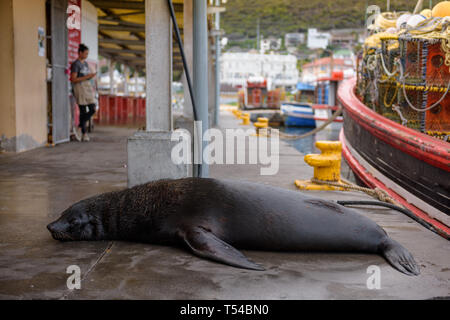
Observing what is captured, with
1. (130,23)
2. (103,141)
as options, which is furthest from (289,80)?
(103,141)

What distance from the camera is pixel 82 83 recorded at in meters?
11.0

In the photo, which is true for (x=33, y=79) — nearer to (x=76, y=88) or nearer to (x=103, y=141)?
(x=76, y=88)

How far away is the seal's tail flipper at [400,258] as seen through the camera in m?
3.31

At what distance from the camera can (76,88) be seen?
36.0 ft

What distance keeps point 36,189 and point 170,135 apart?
5.96ft

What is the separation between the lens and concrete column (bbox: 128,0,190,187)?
17.4 ft

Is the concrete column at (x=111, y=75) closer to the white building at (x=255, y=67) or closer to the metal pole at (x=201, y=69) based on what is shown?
the metal pole at (x=201, y=69)

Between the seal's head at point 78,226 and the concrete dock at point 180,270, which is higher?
the seal's head at point 78,226

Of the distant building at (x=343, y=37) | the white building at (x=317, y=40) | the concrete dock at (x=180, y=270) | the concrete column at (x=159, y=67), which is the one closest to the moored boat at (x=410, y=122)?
the concrete dock at (x=180, y=270)

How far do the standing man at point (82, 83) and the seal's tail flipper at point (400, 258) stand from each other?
8317 mm

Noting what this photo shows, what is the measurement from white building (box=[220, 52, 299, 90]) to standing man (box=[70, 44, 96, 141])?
83.2 metres

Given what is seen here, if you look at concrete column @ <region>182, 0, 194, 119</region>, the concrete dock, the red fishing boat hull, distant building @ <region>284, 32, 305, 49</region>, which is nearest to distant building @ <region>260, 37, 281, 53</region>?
distant building @ <region>284, 32, 305, 49</region>

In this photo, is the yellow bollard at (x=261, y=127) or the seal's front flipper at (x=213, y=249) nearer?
the seal's front flipper at (x=213, y=249)

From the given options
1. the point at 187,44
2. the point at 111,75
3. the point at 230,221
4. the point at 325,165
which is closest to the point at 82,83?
the point at 187,44
